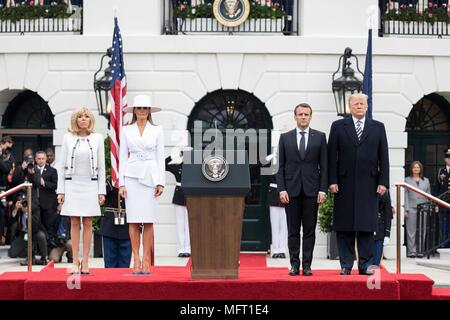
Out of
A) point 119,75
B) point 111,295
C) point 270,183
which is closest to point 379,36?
point 270,183

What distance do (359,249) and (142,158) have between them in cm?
284

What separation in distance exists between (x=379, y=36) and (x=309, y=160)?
10748mm

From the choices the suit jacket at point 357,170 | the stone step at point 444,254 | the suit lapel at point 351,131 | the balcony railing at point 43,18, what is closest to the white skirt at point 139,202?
the suit jacket at point 357,170

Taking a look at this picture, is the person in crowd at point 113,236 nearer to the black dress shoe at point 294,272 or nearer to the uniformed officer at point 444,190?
the black dress shoe at point 294,272

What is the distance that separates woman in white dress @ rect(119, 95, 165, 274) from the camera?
13016 mm

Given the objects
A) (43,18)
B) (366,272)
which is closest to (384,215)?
(366,272)

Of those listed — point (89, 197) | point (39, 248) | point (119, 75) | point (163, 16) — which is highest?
point (163, 16)

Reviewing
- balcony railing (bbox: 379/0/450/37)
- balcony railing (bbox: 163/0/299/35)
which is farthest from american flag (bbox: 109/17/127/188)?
balcony railing (bbox: 379/0/450/37)

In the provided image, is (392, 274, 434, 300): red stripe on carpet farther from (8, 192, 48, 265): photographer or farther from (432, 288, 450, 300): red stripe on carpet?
(8, 192, 48, 265): photographer

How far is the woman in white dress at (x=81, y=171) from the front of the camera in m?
13.2

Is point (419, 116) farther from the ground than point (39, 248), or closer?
farther from the ground

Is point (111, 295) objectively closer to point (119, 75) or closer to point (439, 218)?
point (119, 75)
